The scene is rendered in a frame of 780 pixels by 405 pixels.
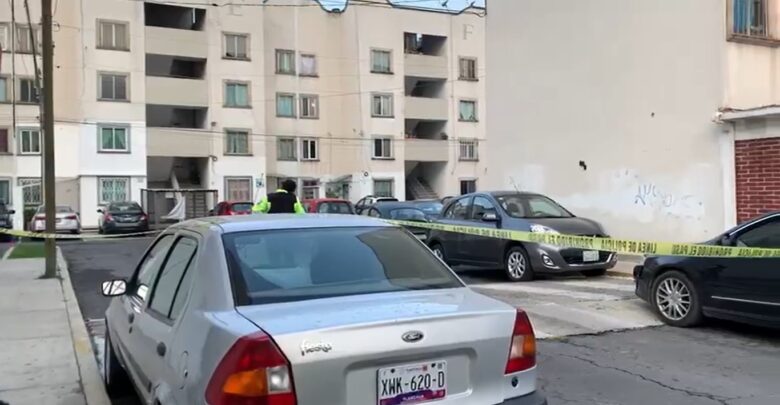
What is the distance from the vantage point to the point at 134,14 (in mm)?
39406

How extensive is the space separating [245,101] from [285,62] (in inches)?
163

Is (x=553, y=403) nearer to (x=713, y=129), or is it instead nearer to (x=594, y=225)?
(x=594, y=225)

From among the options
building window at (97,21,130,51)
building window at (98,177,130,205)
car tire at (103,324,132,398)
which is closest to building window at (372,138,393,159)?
building window at (98,177,130,205)

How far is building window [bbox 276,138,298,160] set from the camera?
44.7m

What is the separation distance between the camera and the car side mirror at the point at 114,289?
5059 millimetres

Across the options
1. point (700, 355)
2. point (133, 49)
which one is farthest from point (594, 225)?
point (133, 49)

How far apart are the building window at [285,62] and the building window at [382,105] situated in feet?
17.6

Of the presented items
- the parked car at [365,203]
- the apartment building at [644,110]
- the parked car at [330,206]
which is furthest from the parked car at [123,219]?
the apartment building at [644,110]

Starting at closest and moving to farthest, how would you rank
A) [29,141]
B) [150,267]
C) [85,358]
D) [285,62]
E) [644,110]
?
1. [150,267]
2. [85,358]
3. [644,110]
4. [29,141]
5. [285,62]

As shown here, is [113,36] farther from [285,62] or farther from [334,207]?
[334,207]

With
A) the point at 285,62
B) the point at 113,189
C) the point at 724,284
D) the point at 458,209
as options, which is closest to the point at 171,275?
the point at 724,284

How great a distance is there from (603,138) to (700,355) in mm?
9444

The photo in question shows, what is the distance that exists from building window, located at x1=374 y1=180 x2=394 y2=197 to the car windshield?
3330 cm

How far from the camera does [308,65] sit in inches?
1799
